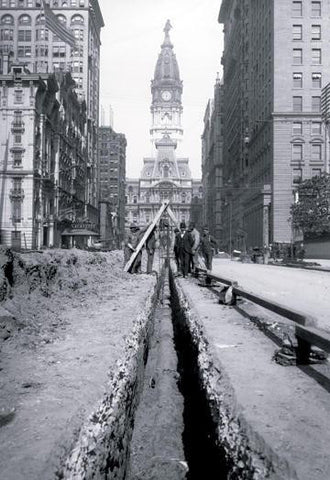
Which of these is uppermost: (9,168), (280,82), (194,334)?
(280,82)

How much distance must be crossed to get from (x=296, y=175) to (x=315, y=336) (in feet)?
154

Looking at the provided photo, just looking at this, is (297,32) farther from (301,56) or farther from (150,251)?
(150,251)

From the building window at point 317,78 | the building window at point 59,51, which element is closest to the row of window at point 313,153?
the building window at point 317,78

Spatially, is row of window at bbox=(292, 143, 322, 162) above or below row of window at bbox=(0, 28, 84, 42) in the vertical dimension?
below

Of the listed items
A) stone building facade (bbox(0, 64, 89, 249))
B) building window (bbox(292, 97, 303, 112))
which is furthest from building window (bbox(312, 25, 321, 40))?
stone building facade (bbox(0, 64, 89, 249))

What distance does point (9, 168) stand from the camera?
145 feet

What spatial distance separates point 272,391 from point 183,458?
3.52 ft

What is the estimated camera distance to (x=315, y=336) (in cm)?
376

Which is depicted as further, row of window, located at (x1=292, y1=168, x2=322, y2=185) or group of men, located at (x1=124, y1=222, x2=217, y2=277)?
row of window, located at (x1=292, y1=168, x2=322, y2=185)

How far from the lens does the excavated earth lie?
247 centimetres

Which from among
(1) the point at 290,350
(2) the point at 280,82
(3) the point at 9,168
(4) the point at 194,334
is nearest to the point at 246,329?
(4) the point at 194,334

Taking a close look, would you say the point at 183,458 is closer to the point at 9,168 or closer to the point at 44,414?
the point at 44,414

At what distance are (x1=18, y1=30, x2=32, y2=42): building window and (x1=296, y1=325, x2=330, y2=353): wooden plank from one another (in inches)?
2865

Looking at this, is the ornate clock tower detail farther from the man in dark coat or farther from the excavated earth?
the excavated earth
